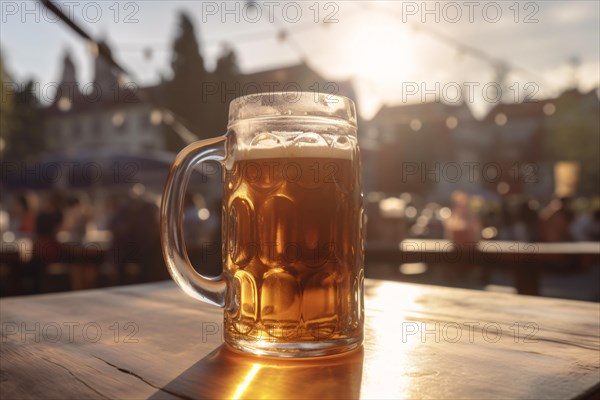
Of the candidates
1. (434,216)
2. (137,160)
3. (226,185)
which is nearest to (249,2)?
(137,160)

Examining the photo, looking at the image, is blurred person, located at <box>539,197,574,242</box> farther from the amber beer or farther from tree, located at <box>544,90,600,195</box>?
tree, located at <box>544,90,600,195</box>

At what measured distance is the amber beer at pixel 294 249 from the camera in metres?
0.71

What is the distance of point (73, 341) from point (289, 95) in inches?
17.7

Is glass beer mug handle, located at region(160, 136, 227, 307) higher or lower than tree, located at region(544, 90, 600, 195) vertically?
lower

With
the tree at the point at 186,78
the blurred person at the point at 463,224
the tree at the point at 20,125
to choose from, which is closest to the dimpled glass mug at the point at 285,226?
the blurred person at the point at 463,224

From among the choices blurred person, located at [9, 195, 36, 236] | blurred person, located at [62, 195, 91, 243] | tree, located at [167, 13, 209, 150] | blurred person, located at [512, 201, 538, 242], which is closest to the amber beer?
blurred person, located at [62, 195, 91, 243]

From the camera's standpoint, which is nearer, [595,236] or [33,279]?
[33,279]

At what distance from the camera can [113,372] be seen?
0.60 m

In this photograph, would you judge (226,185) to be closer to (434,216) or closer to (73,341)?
(73,341)

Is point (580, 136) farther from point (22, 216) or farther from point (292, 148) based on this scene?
point (292, 148)

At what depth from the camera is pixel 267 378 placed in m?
0.58

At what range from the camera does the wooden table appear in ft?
1.77

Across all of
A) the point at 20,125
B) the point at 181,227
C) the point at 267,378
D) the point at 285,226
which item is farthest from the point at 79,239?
the point at 20,125

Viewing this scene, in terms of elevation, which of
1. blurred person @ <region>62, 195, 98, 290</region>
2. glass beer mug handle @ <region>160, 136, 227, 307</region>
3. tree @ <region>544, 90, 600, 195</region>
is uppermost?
tree @ <region>544, 90, 600, 195</region>
